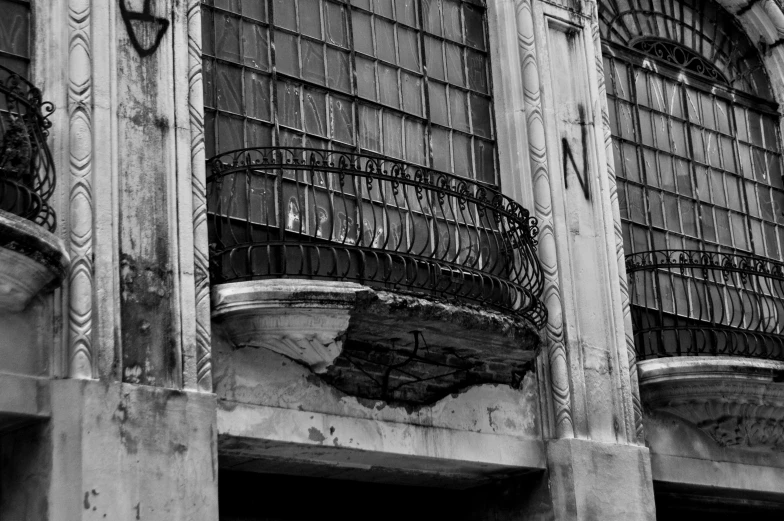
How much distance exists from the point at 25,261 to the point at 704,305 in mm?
7536

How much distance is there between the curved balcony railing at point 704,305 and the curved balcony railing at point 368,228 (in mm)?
1796

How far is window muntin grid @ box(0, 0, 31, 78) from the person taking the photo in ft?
32.6

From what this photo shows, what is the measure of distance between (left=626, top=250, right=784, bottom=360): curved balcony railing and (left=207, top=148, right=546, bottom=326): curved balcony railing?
180cm

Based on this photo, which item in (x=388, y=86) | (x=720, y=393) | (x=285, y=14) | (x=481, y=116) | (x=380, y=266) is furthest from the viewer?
(x=481, y=116)

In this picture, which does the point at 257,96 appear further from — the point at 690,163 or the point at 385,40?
the point at 690,163

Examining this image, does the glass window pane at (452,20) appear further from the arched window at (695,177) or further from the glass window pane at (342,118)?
the arched window at (695,177)

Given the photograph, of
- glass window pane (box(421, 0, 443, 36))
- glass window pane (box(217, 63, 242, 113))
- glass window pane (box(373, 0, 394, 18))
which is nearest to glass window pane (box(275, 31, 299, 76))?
glass window pane (box(217, 63, 242, 113))

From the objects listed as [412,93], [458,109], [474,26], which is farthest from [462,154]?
[474,26]

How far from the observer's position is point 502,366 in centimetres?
1171

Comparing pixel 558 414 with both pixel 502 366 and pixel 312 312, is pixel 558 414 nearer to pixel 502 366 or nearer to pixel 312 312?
pixel 502 366

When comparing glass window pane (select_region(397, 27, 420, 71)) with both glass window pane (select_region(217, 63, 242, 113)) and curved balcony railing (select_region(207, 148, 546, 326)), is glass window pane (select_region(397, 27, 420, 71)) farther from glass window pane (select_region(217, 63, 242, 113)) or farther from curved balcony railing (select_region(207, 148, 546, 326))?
glass window pane (select_region(217, 63, 242, 113))

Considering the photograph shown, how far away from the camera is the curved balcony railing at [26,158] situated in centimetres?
913

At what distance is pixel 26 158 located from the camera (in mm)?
9188

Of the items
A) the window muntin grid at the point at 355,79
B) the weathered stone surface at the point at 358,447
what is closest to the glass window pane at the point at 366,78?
the window muntin grid at the point at 355,79
